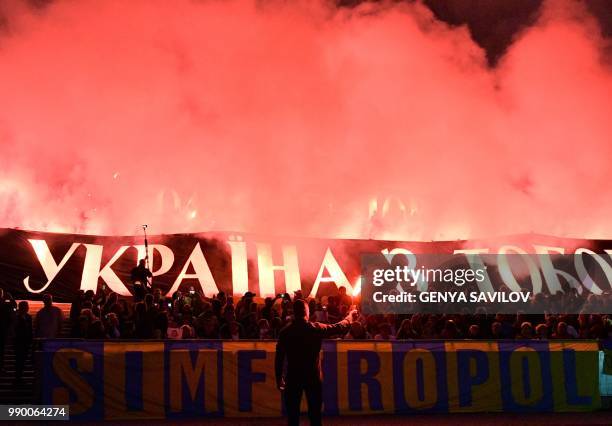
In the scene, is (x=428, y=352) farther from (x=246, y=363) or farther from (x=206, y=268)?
(x=206, y=268)

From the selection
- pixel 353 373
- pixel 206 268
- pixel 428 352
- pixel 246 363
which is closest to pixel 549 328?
pixel 428 352

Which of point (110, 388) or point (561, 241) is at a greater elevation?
point (561, 241)

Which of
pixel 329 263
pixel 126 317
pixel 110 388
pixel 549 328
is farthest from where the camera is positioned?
pixel 329 263

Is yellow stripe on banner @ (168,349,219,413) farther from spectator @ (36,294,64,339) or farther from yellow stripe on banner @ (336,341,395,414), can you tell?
spectator @ (36,294,64,339)

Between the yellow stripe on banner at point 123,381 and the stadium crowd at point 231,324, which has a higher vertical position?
the stadium crowd at point 231,324

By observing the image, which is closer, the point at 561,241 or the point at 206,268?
the point at 206,268

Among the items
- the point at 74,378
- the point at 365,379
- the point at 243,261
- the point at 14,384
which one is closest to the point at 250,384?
the point at 365,379

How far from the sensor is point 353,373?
401 inches

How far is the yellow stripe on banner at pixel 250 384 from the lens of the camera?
9.92 metres

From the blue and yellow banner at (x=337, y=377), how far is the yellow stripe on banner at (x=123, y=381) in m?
0.01

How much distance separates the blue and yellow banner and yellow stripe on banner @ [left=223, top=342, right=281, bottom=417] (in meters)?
0.01

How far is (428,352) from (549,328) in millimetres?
4121

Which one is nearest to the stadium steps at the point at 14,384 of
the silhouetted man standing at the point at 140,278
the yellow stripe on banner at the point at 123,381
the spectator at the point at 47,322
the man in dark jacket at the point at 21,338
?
the man in dark jacket at the point at 21,338

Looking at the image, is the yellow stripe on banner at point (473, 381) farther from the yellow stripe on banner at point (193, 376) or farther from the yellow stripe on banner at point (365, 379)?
the yellow stripe on banner at point (193, 376)
